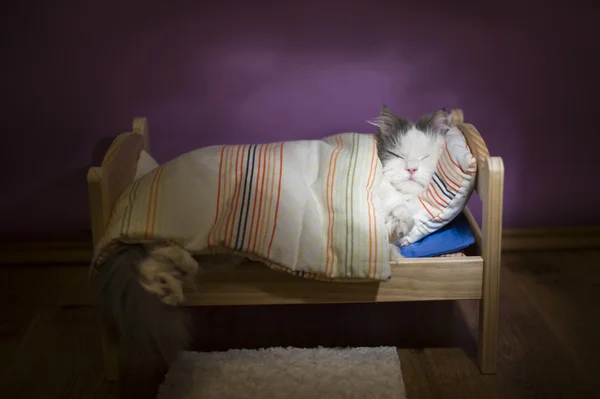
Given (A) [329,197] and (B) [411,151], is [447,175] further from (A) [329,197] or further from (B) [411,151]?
(A) [329,197]

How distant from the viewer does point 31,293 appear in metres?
2.24

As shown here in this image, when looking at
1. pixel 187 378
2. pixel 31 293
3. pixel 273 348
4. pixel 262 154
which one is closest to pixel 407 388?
pixel 273 348

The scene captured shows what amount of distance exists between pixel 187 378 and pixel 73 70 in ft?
3.61

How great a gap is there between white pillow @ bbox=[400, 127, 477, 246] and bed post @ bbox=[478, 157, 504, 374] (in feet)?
0.15

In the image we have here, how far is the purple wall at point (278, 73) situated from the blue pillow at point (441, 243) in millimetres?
580

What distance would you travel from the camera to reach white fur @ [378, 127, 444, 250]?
64.8 inches

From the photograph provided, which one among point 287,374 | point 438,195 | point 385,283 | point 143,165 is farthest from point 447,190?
point 143,165

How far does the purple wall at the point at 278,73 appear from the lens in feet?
6.79

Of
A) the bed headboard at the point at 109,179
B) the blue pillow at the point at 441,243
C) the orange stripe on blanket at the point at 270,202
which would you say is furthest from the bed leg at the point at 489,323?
the bed headboard at the point at 109,179

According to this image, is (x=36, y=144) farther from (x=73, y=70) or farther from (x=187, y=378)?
(x=187, y=378)

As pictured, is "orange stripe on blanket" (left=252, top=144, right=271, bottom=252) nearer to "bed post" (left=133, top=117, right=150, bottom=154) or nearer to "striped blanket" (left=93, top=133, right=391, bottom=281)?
"striped blanket" (left=93, top=133, right=391, bottom=281)

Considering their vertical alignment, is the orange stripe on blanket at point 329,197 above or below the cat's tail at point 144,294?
above

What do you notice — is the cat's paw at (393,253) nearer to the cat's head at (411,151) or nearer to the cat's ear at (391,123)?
the cat's head at (411,151)

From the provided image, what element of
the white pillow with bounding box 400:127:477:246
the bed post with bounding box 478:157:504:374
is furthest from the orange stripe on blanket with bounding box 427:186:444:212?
the bed post with bounding box 478:157:504:374
